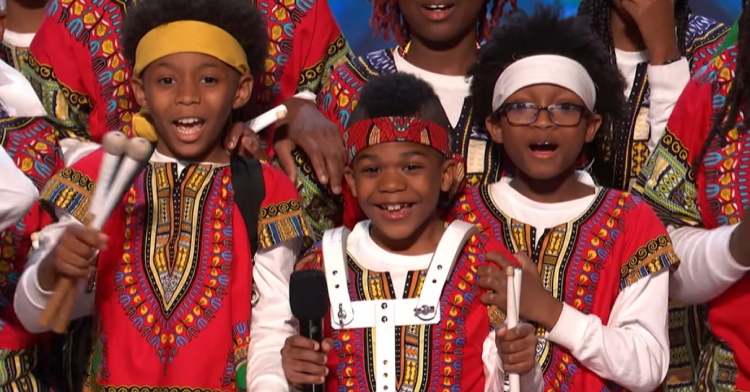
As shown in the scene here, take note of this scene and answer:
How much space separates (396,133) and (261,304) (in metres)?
0.56

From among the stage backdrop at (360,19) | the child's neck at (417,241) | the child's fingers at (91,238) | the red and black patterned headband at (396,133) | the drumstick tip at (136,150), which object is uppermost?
the stage backdrop at (360,19)

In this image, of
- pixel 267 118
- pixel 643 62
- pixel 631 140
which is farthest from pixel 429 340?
pixel 643 62

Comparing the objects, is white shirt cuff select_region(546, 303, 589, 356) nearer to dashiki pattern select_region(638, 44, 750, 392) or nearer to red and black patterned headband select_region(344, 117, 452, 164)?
dashiki pattern select_region(638, 44, 750, 392)

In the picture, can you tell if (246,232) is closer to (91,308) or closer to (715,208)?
(91,308)

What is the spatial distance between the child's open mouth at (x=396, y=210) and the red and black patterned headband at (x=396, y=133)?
0.17m

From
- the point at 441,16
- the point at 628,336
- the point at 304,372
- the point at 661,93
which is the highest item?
the point at 441,16

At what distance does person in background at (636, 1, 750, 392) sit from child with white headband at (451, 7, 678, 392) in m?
0.09

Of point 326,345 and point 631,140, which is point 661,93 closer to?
point 631,140

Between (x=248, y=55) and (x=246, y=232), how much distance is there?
21.2 inches

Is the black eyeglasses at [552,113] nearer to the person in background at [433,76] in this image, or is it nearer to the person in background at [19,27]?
the person in background at [433,76]

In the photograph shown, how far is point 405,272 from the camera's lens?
390 cm

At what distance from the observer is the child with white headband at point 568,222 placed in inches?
152

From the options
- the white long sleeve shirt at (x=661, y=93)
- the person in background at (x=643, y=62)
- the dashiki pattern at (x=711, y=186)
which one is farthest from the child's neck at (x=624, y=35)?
the dashiki pattern at (x=711, y=186)

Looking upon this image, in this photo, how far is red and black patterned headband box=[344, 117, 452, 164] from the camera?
13.0 ft
